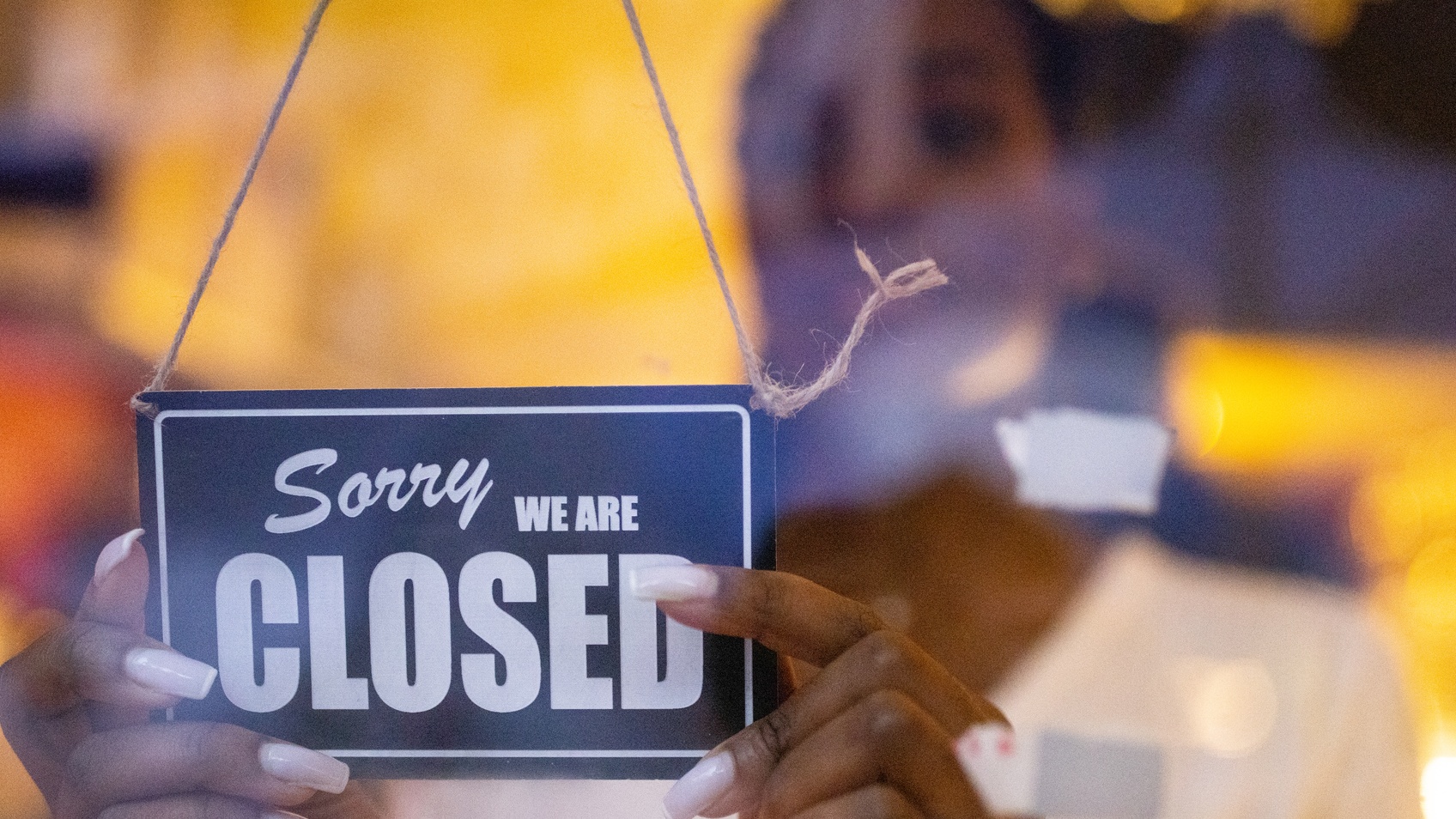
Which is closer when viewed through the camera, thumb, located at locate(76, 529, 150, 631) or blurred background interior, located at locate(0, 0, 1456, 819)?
thumb, located at locate(76, 529, 150, 631)

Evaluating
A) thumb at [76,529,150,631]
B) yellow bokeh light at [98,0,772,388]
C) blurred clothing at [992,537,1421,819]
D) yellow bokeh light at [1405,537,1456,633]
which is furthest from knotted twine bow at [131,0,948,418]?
yellow bokeh light at [1405,537,1456,633]

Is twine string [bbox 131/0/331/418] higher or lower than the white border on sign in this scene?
higher

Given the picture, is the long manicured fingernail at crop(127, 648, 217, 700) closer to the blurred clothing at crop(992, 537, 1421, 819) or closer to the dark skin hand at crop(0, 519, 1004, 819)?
the dark skin hand at crop(0, 519, 1004, 819)

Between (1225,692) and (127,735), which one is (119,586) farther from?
(1225,692)

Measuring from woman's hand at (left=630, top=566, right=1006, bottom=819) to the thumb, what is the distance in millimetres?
349

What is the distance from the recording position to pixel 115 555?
511 mm

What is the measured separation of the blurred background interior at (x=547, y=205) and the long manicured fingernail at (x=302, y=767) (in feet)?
1.12

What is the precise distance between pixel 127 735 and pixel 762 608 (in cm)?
43

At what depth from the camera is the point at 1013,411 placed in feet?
2.59

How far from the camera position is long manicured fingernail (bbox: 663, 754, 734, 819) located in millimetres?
467

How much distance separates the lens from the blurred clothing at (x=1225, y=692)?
0.83 m

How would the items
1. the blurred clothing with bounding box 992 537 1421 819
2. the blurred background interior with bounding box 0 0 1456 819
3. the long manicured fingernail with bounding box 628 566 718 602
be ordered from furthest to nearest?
the blurred clothing with bounding box 992 537 1421 819
the blurred background interior with bounding box 0 0 1456 819
the long manicured fingernail with bounding box 628 566 718 602

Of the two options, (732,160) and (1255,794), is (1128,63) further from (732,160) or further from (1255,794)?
(1255,794)

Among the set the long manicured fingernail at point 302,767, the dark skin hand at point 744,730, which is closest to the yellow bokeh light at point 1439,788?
the dark skin hand at point 744,730
